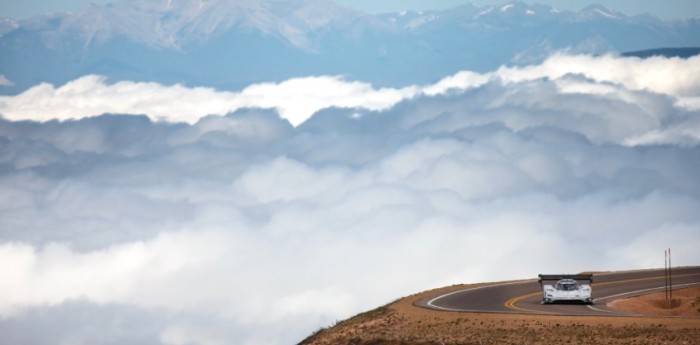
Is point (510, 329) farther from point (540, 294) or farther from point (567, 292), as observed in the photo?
point (540, 294)

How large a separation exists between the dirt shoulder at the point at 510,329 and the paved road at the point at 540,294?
9.71 ft

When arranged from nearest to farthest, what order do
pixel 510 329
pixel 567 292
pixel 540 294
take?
pixel 510 329, pixel 567 292, pixel 540 294

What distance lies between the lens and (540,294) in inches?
3366

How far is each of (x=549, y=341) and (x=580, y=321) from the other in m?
6.95

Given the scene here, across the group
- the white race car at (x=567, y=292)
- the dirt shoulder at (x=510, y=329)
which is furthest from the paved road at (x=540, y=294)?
the dirt shoulder at (x=510, y=329)

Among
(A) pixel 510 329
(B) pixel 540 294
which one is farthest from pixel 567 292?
(A) pixel 510 329

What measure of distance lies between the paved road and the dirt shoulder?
2959 mm

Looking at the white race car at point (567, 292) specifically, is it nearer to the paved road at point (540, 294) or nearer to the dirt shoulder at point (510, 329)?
the paved road at point (540, 294)

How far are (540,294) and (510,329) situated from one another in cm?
2262

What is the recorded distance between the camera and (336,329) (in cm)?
7381

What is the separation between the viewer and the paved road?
245 ft

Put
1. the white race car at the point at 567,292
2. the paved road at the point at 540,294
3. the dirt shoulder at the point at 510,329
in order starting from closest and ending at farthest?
the dirt shoulder at the point at 510,329 → the paved road at the point at 540,294 → the white race car at the point at 567,292

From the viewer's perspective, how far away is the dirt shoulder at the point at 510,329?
5844 cm

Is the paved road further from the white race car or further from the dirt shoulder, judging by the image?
the dirt shoulder
